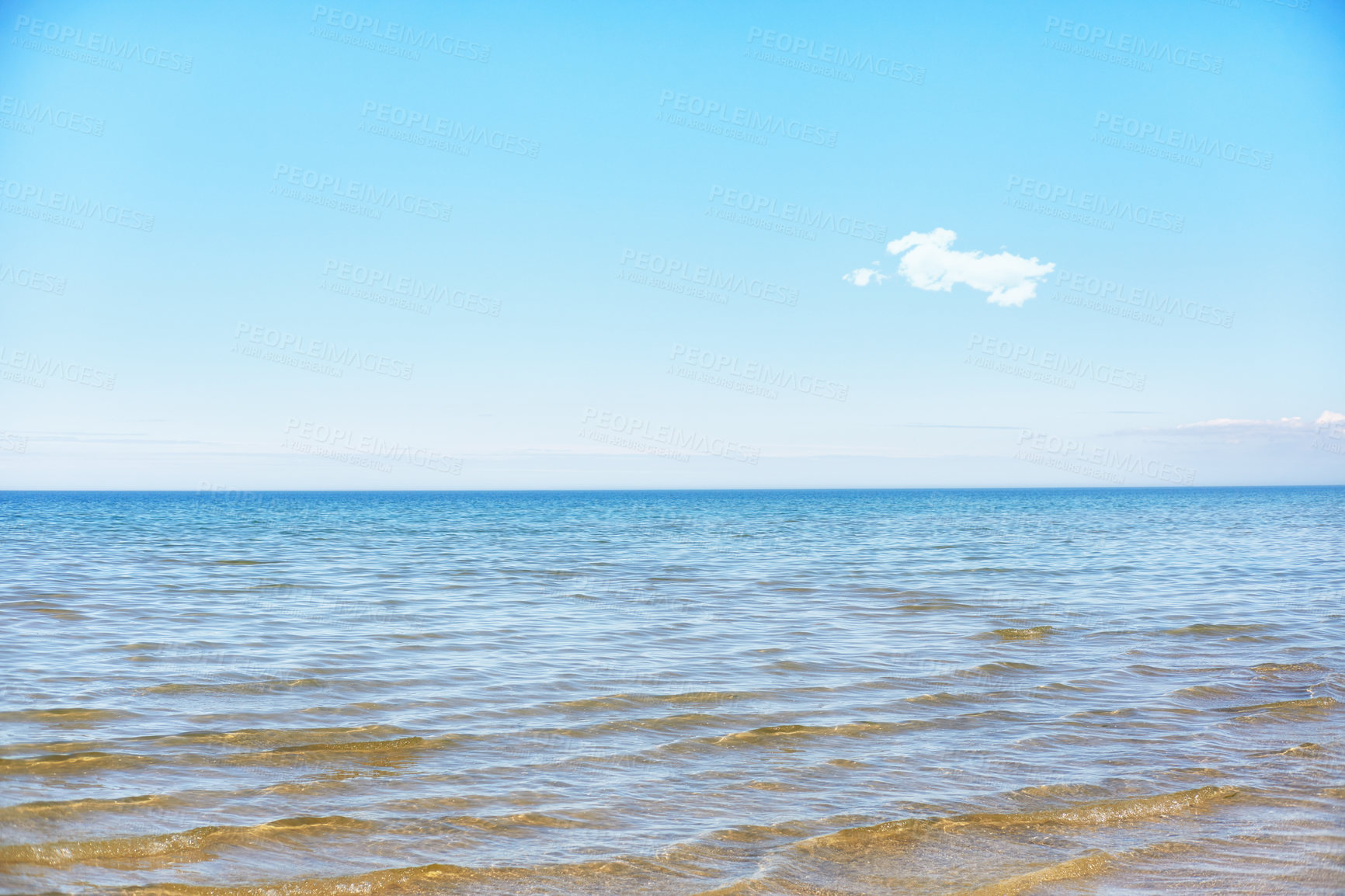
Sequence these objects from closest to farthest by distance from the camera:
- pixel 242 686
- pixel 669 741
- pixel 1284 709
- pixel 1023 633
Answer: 1. pixel 669 741
2. pixel 1284 709
3. pixel 242 686
4. pixel 1023 633

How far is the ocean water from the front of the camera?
5.36m

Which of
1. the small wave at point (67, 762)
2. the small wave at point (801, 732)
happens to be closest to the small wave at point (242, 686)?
the small wave at point (67, 762)

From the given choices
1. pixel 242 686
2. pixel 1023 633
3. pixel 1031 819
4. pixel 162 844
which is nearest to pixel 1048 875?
pixel 1031 819

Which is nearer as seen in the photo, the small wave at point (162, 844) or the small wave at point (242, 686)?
the small wave at point (162, 844)

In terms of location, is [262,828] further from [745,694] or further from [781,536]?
[781,536]

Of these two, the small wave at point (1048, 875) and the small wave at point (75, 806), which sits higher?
the small wave at point (1048, 875)

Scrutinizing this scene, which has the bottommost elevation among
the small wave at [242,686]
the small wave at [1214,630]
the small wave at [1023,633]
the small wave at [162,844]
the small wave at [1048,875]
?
the small wave at [242,686]

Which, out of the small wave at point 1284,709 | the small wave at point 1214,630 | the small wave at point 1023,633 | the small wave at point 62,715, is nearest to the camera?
the small wave at point 62,715

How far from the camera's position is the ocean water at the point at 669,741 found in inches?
211

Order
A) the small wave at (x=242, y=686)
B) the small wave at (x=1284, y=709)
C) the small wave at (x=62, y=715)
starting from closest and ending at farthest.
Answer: the small wave at (x=62, y=715) < the small wave at (x=1284, y=709) < the small wave at (x=242, y=686)

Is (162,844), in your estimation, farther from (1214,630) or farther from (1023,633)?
(1214,630)

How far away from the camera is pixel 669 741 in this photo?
7879 mm

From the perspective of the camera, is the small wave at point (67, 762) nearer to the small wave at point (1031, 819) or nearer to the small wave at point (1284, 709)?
the small wave at point (1031, 819)

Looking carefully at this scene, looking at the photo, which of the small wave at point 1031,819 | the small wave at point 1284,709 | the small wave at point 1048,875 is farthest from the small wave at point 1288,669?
the small wave at point 1048,875
